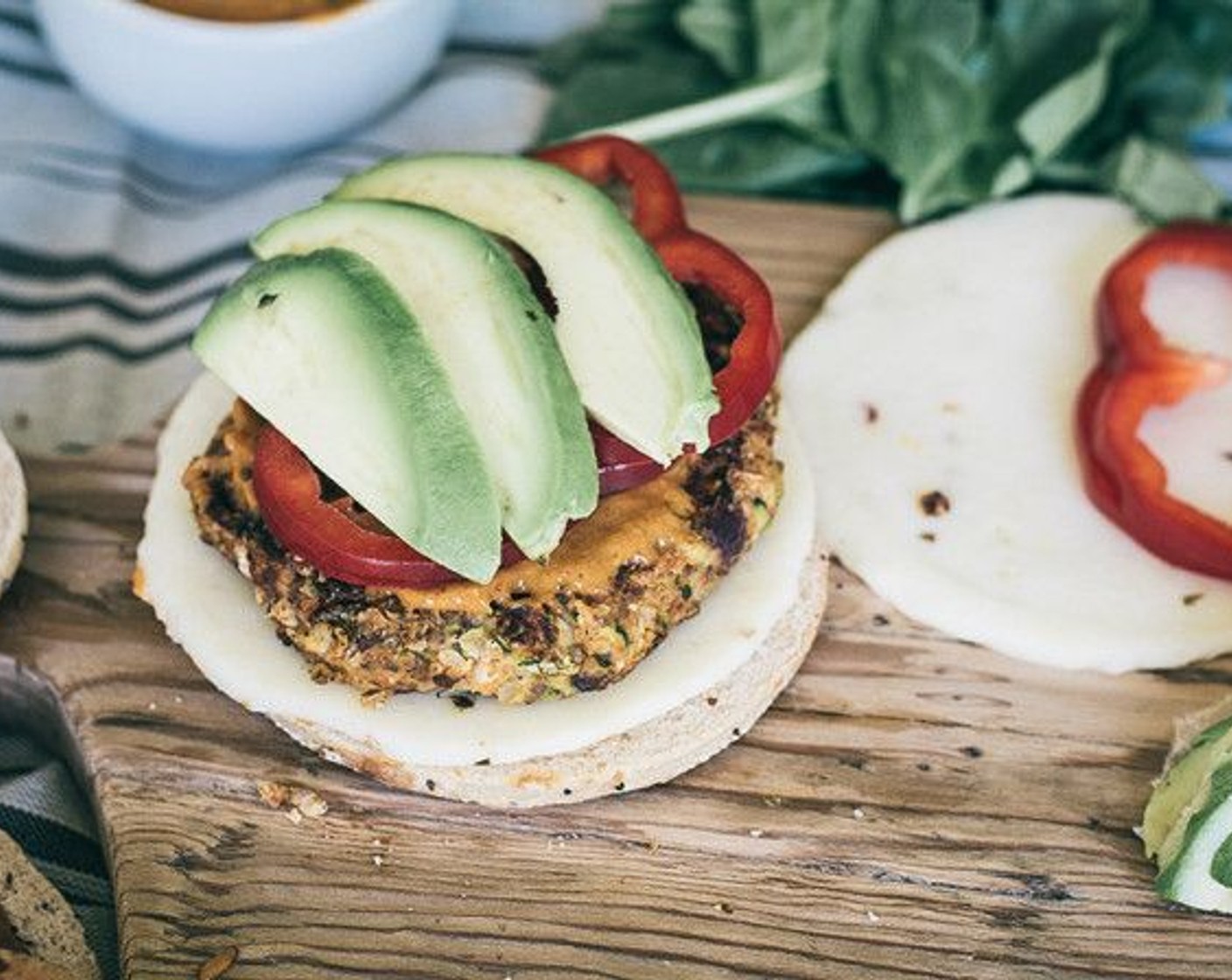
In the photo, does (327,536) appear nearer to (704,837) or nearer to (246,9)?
(704,837)

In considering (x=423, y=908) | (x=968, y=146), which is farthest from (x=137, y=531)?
(x=968, y=146)

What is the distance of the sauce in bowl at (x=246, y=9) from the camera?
3.96m

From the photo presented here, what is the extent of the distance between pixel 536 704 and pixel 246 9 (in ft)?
5.87

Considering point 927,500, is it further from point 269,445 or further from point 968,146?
point 269,445

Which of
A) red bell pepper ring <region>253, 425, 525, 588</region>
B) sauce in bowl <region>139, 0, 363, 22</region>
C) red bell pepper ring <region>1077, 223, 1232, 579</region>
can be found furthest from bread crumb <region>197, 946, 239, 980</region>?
sauce in bowl <region>139, 0, 363, 22</region>

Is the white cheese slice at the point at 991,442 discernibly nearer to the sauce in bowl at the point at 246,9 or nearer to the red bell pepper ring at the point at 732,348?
the red bell pepper ring at the point at 732,348

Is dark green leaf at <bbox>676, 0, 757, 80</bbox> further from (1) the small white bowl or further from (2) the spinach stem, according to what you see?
(1) the small white bowl

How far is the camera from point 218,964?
2.91 metres

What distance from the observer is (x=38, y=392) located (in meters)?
3.97

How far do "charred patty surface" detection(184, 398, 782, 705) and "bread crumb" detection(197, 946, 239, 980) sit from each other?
1.47 feet

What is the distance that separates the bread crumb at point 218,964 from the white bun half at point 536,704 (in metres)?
0.35

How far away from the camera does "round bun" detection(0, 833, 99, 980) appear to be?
2.81 m

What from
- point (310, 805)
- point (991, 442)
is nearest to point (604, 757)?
point (310, 805)

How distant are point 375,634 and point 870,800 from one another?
89 centimetres
